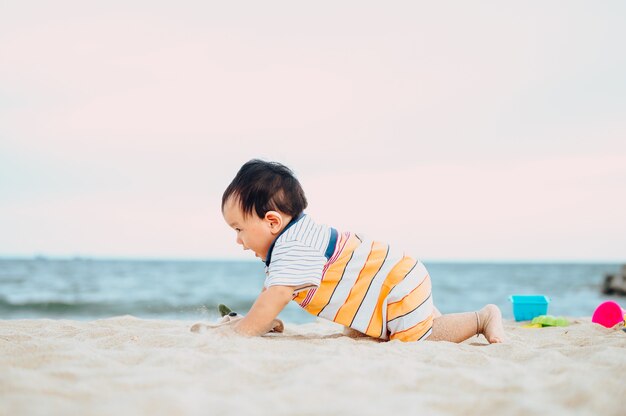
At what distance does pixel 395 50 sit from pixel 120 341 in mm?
7616

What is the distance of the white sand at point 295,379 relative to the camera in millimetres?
→ 1259

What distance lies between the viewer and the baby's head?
8.25 feet

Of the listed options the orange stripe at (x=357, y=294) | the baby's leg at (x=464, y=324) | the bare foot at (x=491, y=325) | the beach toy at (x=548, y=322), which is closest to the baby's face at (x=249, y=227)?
the orange stripe at (x=357, y=294)

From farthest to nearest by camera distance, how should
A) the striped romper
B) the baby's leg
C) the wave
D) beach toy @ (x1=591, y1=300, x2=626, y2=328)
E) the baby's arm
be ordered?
the wave → beach toy @ (x1=591, y1=300, x2=626, y2=328) → the baby's leg → the striped romper → the baby's arm

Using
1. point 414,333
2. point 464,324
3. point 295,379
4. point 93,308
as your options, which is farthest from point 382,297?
point 93,308

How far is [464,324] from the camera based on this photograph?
8.65 ft

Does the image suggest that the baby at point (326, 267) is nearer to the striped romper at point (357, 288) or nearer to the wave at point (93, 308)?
the striped romper at point (357, 288)

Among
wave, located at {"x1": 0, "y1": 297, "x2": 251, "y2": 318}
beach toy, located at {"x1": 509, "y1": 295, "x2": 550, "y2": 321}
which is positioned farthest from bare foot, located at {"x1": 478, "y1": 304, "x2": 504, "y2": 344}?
wave, located at {"x1": 0, "y1": 297, "x2": 251, "y2": 318}

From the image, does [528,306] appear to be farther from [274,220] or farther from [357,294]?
[274,220]

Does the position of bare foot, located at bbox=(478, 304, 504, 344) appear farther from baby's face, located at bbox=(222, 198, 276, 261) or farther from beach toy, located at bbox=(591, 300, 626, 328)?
beach toy, located at bbox=(591, 300, 626, 328)

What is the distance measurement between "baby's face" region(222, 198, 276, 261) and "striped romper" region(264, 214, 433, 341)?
2.3 inches

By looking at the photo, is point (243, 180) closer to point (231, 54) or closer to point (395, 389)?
point (395, 389)

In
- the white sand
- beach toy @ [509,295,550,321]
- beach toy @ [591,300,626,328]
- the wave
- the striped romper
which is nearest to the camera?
the white sand

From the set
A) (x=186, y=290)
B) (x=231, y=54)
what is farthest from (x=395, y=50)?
(x=186, y=290)
